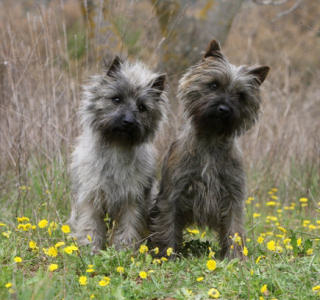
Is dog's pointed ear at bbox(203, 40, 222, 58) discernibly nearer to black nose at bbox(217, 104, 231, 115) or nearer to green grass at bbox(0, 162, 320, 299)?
black nose at bbox(217, 104, 231, 115)

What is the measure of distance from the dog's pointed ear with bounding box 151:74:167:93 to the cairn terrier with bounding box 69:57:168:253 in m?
0.01

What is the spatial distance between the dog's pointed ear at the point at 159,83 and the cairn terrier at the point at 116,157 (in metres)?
0.01

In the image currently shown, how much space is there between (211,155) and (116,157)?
36.9 inches

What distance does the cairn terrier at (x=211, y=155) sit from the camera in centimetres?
456

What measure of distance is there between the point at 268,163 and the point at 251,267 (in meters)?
3.48

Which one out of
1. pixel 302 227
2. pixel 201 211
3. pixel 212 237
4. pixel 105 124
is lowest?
pixel 212 237

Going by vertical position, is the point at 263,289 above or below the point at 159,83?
below

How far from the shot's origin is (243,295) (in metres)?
3.14

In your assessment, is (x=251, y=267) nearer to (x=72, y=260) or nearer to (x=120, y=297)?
(x=120, y=297)

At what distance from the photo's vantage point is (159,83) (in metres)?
4.97

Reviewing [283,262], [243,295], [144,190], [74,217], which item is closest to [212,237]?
[144,190]

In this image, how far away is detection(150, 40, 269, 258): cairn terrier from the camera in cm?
456

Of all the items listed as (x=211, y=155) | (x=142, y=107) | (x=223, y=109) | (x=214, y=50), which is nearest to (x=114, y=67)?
(x=142, y=107)

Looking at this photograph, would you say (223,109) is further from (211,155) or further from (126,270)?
(126,270)
